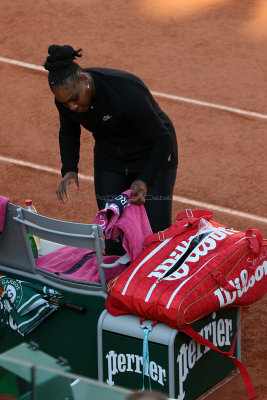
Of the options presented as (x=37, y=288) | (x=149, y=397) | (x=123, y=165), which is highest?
(x=149, y=397)

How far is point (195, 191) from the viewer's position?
7559 mm

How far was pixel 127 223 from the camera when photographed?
4695 millimetres

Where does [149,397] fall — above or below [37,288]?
above

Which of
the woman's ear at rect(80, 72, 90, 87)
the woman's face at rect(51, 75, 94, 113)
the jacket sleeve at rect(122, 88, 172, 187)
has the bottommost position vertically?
the jacket sleeve at rect(122, 88, 172, 187)

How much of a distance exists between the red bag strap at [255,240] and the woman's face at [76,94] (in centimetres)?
118

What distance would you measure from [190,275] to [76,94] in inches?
45.9

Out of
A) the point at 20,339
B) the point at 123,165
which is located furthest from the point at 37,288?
the point at 123,165

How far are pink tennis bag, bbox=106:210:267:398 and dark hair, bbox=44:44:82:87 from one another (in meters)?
1.02

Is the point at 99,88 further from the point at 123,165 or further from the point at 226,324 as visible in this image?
the point at 226,324

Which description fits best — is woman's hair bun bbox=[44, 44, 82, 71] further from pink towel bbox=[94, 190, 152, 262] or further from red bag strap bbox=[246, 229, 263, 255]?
red bag strap bbox=[246, 229, 263, 255]

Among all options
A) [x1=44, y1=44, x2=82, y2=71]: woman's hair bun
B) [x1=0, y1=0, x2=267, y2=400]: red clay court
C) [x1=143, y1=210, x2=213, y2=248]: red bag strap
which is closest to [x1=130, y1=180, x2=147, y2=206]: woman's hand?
[x1=143, y1=210, x2=213, y2=248]: red bag strap

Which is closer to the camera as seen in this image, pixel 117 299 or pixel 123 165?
pixel 117 299

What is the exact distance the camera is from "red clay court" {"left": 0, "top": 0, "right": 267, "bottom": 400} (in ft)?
24.2

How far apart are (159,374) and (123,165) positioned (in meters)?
1.30
